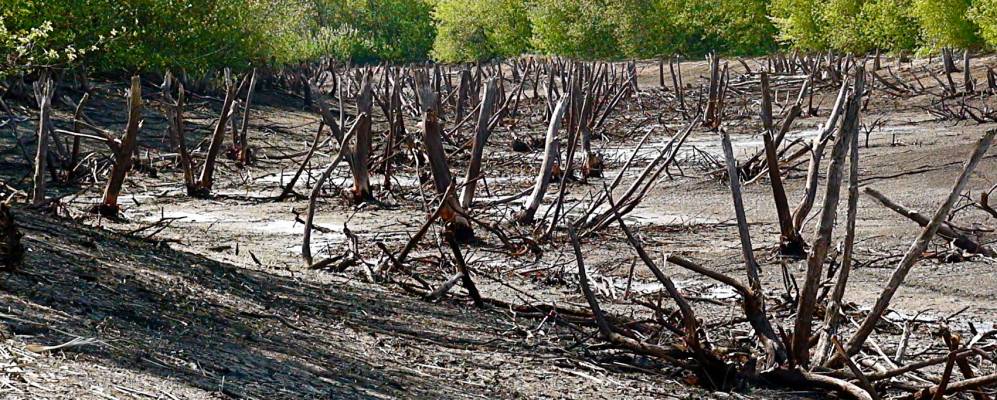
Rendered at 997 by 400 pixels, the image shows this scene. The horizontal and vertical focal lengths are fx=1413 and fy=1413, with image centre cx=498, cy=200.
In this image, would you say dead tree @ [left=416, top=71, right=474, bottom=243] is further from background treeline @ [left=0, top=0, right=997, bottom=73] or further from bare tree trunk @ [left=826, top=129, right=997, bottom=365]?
bare tree trunk @ [left=826, top=129, right=997, bottom=365]

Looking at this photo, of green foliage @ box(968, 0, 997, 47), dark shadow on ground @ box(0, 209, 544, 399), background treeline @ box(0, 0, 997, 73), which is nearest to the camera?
dark shadow on ground @ box(0, 209, 544, 399)

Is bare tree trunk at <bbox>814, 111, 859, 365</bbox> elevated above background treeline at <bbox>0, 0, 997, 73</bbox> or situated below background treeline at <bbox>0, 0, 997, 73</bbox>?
above

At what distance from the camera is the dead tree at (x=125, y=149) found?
9062 millimetres

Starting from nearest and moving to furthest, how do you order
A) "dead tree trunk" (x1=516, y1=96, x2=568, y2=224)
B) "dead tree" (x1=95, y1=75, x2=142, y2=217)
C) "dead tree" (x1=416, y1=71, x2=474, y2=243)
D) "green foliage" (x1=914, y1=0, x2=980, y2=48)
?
"dead tree" (x1=416, y1=71, x2=474, y2=243) < "dead tree" (x1=95, y1=75, x2=142, y2=217) < "dead tree trunk" (x1=516, y1=96, x2=568, y2=224) < "green foliage" (x1=914, y1=0, x2=980, y2=48)

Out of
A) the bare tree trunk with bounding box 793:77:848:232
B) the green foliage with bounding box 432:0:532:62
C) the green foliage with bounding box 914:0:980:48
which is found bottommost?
the green foliage with bounding box 432:0:532:62

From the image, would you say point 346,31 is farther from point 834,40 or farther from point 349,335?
point 349,335

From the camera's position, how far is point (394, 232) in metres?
9.86

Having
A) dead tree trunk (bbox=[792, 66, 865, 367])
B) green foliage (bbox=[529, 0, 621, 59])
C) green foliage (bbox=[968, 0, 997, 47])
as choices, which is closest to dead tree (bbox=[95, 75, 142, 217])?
dead tree trunk (bbox=[792, 66, 865, 367])

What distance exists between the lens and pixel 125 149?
919 cm

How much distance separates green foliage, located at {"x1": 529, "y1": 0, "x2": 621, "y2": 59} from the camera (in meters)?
49.0

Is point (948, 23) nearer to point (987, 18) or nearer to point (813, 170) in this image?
point (987, 18)

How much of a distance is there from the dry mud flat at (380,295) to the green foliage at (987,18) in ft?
58.5

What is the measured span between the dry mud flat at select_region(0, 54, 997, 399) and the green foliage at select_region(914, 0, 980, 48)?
70.1 ft

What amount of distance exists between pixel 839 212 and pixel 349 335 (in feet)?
18.8
